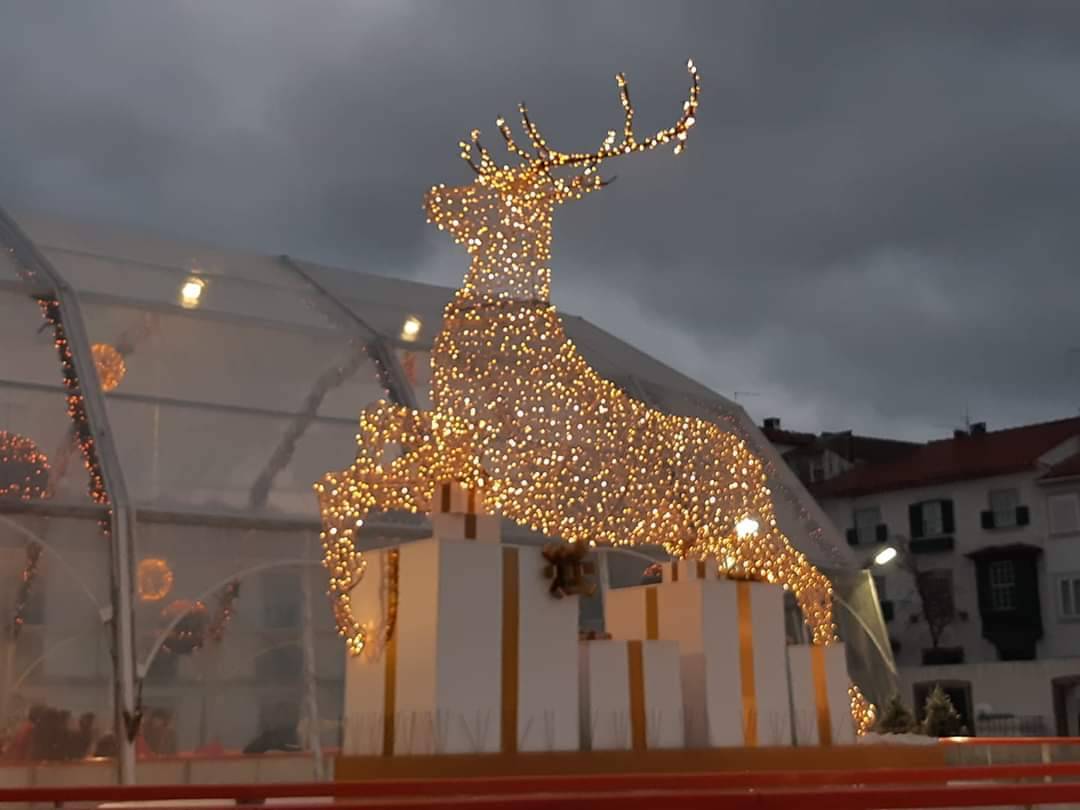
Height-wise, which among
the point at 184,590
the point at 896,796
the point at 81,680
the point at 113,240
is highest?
the point at 113,240

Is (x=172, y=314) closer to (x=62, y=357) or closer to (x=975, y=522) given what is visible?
(x=62, y=357)

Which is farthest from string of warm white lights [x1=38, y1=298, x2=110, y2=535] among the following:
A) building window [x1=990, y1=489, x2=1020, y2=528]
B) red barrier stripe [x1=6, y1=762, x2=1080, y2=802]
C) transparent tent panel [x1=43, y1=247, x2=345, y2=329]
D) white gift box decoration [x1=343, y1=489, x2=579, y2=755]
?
building window [x1=990, y1=489, x2=1020, y2=528]

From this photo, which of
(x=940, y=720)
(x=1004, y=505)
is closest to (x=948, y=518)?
(x=1004, y=505)

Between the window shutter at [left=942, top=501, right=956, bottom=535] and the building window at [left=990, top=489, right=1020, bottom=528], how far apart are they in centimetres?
115

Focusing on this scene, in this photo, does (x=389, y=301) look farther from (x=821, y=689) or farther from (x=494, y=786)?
(x=494, y=786)

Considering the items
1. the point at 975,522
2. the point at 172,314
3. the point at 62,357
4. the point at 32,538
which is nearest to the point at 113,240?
the point at 172,314

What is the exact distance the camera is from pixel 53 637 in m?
12.4

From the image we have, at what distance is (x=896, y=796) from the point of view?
→ 520 centimetres

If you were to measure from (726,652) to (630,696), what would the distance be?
1002 mm

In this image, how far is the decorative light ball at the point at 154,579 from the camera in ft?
42.3

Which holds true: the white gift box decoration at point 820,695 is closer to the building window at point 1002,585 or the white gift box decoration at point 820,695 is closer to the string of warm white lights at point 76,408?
the string of warm white lights at point 76,408

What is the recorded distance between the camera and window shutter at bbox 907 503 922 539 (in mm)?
35188

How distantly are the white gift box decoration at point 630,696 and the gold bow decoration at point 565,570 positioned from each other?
0.67m

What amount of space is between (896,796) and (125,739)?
345 inches
